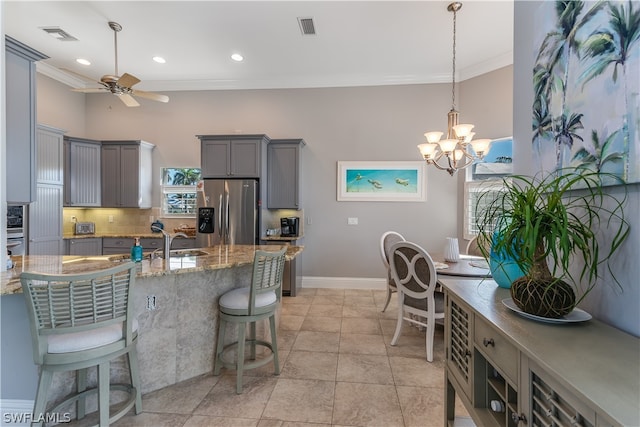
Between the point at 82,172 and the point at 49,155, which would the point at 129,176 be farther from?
the point at 49,155

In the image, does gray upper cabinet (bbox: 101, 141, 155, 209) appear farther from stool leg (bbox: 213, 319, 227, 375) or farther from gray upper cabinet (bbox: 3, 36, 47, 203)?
stool leg (bbox: 213, 319, 227, 375)

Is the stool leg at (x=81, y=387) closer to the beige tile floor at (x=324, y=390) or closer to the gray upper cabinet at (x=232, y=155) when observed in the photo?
the beige tile floor at (x=324, y=390)

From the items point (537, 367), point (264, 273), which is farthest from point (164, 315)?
point (537, 367)

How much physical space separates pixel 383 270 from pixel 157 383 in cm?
351

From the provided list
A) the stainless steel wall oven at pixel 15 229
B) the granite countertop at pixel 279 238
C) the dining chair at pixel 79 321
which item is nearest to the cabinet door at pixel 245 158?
the granite countertop at pixel 279 238

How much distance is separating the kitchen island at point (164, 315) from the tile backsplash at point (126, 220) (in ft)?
8.87

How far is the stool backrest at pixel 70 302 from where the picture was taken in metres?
1.34

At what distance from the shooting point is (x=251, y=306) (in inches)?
79.5

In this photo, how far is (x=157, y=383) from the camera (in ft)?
6.59

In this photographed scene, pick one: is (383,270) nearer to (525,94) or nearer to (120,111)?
(525,94)

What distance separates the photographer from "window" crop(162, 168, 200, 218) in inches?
193

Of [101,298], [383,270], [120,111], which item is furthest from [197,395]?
[120,111]

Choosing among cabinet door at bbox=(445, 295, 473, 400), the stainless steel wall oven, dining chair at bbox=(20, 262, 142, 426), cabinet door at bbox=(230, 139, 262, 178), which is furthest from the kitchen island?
cabinet door at bbox=(230, 139, 262, 178)

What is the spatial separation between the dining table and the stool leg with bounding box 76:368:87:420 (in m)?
2.74
